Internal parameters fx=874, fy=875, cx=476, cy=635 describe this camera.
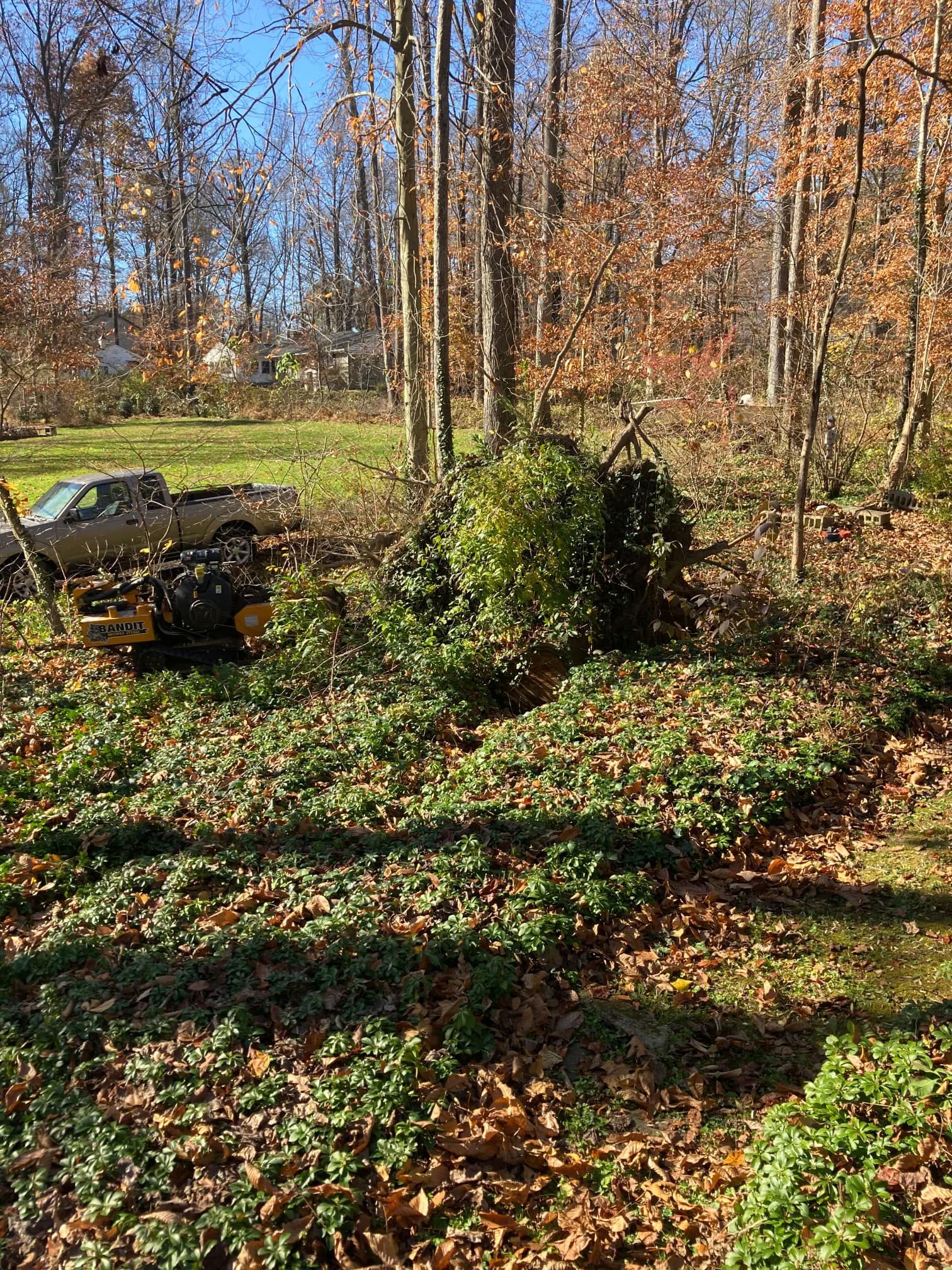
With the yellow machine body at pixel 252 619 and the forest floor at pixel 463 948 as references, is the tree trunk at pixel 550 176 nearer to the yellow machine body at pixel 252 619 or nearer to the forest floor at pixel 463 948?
the yellow machine body at pixel 252 619

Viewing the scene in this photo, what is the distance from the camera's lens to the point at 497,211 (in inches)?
458

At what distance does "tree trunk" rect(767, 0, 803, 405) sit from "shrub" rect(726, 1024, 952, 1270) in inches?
578

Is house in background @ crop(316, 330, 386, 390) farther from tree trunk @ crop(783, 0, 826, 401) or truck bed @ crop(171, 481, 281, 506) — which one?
truck bed @ crop(171, 481, 281, 506)

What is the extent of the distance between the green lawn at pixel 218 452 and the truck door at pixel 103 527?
76 centimetres

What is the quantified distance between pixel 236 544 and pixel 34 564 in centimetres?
242

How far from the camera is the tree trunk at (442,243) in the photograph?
10.8 m

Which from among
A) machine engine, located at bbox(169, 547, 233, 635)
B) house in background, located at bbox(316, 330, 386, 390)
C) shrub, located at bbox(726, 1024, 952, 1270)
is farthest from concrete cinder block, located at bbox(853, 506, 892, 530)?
house in background, located at bbox(316, 330, 386, 390)

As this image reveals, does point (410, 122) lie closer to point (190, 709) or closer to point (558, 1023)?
point (190, 709)

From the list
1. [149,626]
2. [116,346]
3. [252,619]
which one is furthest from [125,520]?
[116,346]

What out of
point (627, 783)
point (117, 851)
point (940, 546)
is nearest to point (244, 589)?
point (117, 851)

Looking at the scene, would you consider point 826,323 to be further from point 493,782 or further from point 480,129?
point 493,782

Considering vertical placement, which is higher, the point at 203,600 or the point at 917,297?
the point at 917,297

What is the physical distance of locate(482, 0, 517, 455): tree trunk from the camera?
445 inches

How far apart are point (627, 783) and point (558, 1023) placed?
2.12 m
